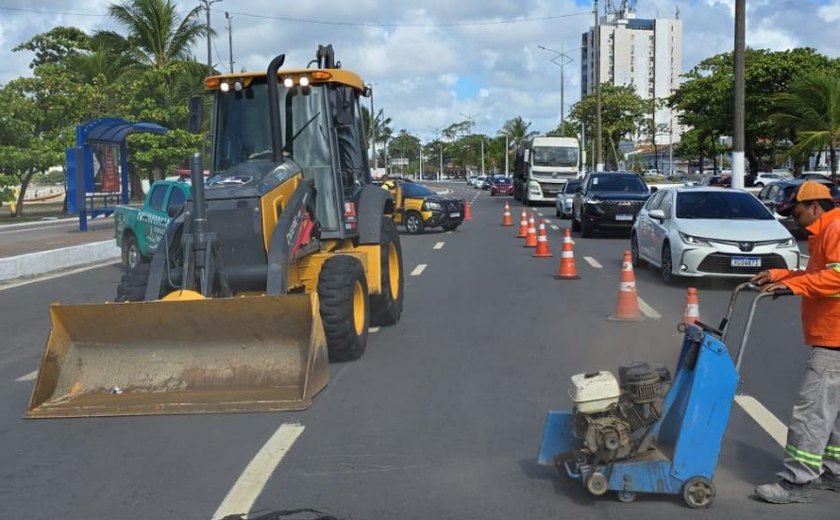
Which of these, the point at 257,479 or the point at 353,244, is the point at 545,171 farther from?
the point at 257,479

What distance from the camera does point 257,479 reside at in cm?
517

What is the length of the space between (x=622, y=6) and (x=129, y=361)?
16251cm

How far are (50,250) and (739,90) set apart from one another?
1589cm

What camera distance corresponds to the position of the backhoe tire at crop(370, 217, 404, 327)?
9797mm

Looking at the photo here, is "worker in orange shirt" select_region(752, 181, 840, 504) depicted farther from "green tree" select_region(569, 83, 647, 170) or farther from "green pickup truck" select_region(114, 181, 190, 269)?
"green tree" select_region(569, 83, 647, 170)

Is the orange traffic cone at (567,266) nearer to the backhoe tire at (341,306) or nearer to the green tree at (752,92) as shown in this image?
the backhoe tire at (341,306)

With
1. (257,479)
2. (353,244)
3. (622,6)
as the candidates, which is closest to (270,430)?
(257,479)

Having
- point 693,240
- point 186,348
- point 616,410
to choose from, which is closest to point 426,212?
point 693,240

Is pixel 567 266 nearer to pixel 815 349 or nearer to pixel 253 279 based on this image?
pixel 253 279

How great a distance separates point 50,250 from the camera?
18.3 meters

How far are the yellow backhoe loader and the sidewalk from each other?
9.07 meters

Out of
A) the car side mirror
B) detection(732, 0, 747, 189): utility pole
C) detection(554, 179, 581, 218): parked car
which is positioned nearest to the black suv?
detection(732, 0, 747, 189): utility pole

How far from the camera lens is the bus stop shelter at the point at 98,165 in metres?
24.5

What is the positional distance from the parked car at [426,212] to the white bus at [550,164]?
15.3m
